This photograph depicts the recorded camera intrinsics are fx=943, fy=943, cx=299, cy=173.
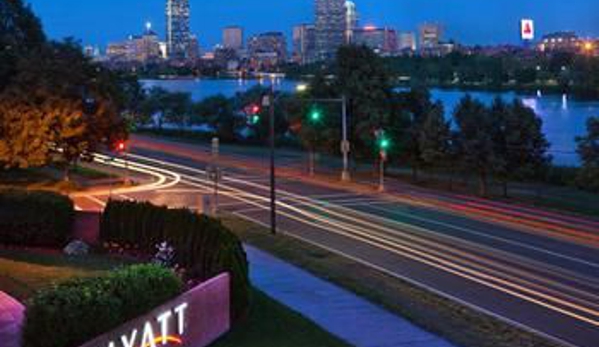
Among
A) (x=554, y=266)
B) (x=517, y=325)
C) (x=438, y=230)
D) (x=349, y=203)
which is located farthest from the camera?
(x=349, y=203)

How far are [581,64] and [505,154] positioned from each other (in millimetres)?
12550

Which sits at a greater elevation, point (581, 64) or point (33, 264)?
point (581, 64)

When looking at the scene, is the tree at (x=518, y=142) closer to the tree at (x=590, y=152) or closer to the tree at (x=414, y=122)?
the tree at (x=414, y=122)

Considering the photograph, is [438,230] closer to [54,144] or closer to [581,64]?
[581,64]

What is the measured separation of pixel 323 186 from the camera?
57.5 m

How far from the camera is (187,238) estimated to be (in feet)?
73.1

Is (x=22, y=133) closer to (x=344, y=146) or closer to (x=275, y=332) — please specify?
(x=344, y=146)

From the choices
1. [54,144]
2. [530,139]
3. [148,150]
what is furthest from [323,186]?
[148,150]

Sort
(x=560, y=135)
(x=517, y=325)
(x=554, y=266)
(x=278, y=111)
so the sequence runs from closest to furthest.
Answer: (x=517, y=325)
(x=554, y=266)
(x=278, y=111)
(x=560, y=135)

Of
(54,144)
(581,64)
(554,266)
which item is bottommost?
(554,266)

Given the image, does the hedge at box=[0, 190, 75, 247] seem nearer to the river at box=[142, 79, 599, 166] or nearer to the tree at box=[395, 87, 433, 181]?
the tree at box=[395, 87, 433, 181]

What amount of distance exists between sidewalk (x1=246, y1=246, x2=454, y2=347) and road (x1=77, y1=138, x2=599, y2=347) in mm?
3367

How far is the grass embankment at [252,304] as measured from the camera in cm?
1673

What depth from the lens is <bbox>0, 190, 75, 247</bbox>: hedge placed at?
1069 inches
